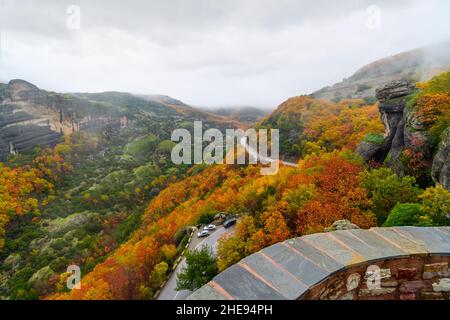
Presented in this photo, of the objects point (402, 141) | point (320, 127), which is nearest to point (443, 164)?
point (402, 141)

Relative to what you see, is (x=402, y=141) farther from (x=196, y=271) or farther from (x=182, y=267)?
(x=182, y=267)

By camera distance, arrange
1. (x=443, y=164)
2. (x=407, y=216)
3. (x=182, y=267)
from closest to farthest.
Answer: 1. (x=407, y=216)
2. (x=443, y=164)
3. (x=182, y=267)

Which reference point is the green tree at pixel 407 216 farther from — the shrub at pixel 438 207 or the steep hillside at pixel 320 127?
the steep hillside at pixel 320 127

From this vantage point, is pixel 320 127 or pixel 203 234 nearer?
pixel 203 234

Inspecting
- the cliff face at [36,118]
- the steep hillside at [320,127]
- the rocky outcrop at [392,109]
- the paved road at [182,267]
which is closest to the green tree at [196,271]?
the paved road at [182,267]

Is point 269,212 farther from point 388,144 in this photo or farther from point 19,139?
point 19,139
